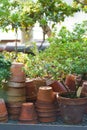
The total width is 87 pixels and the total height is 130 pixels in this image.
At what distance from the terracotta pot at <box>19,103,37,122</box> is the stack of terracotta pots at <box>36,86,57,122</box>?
5 cm

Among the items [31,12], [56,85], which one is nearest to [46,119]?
[56,85]

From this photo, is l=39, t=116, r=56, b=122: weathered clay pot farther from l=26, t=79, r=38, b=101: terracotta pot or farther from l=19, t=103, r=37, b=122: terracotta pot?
l=26, t=79, r=38, b=101: terracotta pot

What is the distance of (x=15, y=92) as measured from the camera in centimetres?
214

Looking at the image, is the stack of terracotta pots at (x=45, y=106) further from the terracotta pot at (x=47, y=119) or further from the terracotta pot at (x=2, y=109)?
the terracotta pot at (x=2, y=109)

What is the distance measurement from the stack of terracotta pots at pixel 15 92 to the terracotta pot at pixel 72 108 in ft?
1.00

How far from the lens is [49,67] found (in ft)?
6.41

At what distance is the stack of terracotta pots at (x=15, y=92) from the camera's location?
214 cm

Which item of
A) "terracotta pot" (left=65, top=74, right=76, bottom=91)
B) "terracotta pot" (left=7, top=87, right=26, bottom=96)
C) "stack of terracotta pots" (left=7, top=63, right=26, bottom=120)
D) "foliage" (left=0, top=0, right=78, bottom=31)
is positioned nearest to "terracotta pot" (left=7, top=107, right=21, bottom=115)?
"stack of terracotta pots" (left=7, top=63, right=26, bottom=120)

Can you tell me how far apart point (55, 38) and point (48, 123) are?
0.60 m

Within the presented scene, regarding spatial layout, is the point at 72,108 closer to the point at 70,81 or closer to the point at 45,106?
the point at 45,106

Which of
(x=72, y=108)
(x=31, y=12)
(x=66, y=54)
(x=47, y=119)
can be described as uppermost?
(x=31, y=12)

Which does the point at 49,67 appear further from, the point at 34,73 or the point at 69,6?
the point at 69,6

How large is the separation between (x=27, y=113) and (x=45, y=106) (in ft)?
0.46

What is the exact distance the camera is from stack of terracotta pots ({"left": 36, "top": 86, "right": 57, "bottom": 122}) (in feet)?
6.92
